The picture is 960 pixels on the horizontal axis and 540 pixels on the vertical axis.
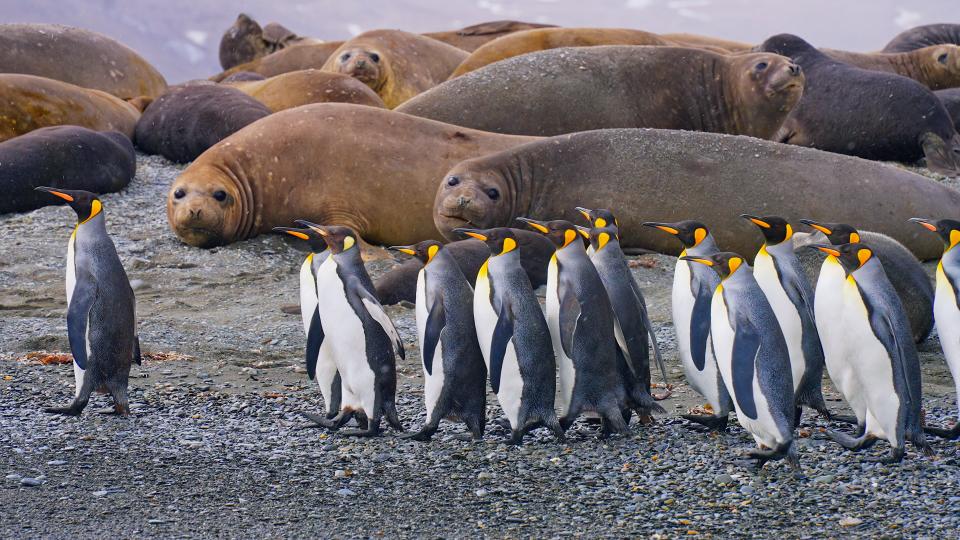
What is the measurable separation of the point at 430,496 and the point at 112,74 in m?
10.6

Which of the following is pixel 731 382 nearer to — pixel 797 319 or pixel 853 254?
pixel 797 319

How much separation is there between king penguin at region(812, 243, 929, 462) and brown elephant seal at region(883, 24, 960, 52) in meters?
12.3

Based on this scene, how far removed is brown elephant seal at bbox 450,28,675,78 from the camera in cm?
1151

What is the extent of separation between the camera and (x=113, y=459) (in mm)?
4148

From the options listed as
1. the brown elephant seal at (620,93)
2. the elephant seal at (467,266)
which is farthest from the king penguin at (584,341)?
the brown elephant seal at (620,93)

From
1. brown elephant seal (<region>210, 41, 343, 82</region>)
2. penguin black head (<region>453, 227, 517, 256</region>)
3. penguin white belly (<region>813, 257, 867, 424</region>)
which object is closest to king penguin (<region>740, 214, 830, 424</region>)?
penguin white belly (<region>813, 257, 867, 424</region>)

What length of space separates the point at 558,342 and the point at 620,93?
541 cm

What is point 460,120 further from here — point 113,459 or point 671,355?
point 113,459

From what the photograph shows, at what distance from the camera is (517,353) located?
4.38 metres

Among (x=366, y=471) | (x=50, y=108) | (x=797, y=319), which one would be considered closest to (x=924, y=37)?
(x=50, y=108)

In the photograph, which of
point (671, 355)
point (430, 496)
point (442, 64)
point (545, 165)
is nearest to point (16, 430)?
point (430, 496)

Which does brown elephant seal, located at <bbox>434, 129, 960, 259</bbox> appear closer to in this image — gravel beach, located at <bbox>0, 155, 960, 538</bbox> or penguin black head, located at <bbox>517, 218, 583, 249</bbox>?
gravel beach, located at <bbox>0, 155, 960, 538</bbox>

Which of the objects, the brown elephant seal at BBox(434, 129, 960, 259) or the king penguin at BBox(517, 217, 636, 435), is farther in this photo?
the brown elephant seal at BBox(434, 129, 960, 259)

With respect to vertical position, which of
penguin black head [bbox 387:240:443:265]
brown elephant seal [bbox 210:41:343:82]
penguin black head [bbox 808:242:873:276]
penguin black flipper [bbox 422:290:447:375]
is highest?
penguin black head [bbox 808:242:873:276]
